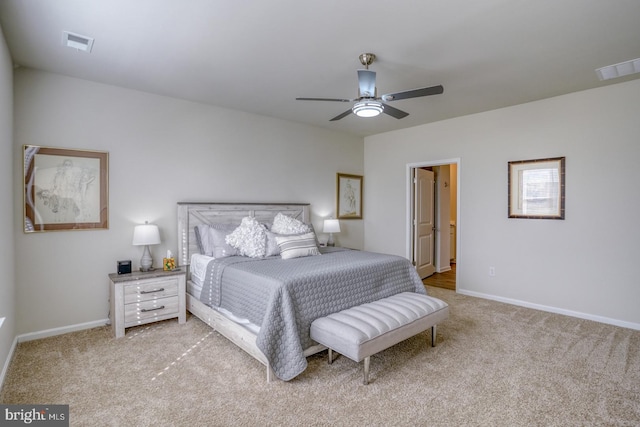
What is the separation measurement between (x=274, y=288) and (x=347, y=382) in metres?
0.87

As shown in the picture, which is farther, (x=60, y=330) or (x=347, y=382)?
(x=60, y=330)

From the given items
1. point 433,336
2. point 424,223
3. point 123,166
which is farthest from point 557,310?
point 123,166

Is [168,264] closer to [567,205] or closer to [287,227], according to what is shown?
[287,227]

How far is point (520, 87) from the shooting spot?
11.8 ft

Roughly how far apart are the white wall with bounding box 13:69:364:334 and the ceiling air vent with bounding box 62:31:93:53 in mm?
821

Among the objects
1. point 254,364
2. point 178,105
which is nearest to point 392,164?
point 178,105

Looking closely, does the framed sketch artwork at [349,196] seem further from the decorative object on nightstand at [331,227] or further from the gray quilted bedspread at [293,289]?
the gray quilted bedspread at [293,289]

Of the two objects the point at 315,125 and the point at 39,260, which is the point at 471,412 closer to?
the point at 39,260

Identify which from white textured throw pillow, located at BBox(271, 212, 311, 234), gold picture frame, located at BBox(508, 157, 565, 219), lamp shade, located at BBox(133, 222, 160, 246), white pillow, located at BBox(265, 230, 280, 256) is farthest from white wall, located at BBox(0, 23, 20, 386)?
gold picture frame, located at BBox(508, 157, 565, 219)

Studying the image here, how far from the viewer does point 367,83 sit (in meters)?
2.72

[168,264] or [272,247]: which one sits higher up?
[272,247]

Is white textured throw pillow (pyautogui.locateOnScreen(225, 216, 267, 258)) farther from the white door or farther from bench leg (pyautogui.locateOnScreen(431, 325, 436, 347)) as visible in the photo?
the white door

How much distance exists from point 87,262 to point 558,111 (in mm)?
5606

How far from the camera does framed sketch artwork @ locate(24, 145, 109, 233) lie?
10.2 feet
